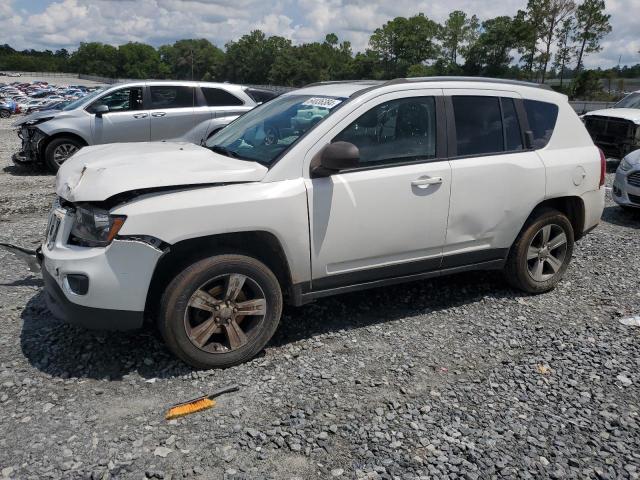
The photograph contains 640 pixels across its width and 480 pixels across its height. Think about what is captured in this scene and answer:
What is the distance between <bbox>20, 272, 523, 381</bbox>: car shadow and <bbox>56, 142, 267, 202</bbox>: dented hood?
1.09 metres

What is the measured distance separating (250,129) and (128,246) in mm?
1615

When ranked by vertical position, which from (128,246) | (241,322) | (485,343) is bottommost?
(485,343)

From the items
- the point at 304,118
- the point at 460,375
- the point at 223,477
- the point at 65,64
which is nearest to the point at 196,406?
the point at 223,477

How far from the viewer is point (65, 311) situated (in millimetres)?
3416

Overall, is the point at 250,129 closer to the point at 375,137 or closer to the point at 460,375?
the point at 375,137

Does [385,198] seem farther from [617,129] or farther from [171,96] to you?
[617,129]

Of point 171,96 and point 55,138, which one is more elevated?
point 171,96

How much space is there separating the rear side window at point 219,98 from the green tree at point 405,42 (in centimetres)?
7847

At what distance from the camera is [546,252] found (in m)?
5.09

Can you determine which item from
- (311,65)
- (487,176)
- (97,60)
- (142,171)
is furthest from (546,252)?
(97,60)

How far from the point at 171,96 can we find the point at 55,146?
2386 mm

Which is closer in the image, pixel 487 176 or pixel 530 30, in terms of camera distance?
pixel 487 176

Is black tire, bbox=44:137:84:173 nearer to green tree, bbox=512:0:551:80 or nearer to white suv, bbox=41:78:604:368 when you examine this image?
white suv, bbox=41:78:604:368

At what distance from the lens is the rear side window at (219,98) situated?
1111cm
